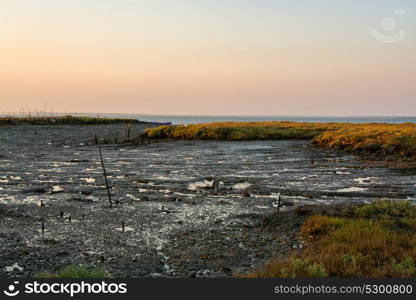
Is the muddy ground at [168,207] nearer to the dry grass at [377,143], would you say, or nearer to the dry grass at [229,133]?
the dry grass at [377,143]

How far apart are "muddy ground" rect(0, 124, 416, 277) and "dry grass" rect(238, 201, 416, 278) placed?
114 centimetres

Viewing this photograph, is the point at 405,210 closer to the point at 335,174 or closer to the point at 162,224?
the point at 162,224

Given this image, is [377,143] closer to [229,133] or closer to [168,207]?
[229,133]

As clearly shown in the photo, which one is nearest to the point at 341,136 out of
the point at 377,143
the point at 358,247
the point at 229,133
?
the point at 377,143

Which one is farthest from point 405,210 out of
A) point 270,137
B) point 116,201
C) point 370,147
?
point 270,137

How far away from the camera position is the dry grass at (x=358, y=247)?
388 inches

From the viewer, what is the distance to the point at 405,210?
1661cm

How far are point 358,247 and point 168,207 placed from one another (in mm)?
9882

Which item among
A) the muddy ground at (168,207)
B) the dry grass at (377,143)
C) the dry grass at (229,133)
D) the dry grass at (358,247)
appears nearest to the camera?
the dry grass at (358,247)

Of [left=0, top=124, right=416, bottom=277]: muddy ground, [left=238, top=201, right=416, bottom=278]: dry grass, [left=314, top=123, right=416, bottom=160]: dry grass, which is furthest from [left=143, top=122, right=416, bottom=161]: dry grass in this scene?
[left=238, top=201, right=416, bottom=278]: dry grass

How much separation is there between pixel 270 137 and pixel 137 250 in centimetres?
5531

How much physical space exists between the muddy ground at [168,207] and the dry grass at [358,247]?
3.75ft

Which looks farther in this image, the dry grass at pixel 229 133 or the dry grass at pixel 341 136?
the dry grass at pixel 229 133

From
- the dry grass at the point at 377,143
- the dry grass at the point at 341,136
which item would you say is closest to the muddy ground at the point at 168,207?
the dry grass at the point at 377,143
